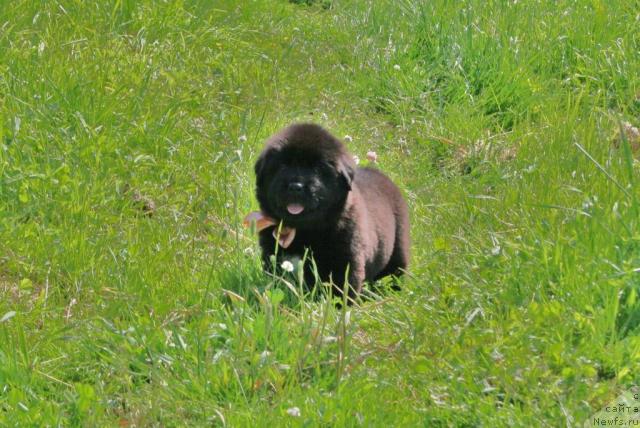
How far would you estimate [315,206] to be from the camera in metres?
5.75

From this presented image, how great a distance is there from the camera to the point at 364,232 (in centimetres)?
600

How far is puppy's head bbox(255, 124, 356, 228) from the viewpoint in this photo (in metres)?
5.70

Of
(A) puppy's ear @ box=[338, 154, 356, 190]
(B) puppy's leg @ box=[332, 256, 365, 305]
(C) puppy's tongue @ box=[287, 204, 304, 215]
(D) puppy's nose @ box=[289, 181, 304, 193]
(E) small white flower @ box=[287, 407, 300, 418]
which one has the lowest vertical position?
(B) puppy's leg @ box=[332, 256, 365, 305]

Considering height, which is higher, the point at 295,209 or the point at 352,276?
the point at 295,209

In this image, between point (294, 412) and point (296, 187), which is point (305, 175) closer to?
point (296, 187)

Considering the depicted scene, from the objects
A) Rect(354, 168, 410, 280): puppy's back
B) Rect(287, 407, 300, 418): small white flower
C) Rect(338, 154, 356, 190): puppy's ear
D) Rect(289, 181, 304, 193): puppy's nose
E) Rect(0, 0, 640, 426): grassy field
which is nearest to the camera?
Rect(287, 407, 300, 418): small white flower

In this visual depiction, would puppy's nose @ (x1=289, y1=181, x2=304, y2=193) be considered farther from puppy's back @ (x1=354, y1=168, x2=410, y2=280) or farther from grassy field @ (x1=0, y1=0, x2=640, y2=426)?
puppy's back @ (x1=354, y1=168, x2=410, y2=280)

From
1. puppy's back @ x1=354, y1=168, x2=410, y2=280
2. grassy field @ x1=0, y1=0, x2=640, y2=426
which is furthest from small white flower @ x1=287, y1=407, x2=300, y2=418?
puppy's back @ x1=354, y1=168, x2=410, y2=280

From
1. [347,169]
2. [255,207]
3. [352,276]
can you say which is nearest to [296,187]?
[347,169]

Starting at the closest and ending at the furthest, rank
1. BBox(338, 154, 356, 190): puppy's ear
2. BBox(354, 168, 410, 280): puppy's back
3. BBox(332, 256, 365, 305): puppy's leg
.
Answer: BBox(338, 154, 356, 190): puppy's ear < BBox(332, 256, 365, 305): puppy's leg < BBox(354, 168, 410, 280): puppy's back

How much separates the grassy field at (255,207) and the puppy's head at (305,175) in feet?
1.20

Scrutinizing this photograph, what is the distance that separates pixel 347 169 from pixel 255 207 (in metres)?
1.00

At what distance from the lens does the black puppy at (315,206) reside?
5727mm

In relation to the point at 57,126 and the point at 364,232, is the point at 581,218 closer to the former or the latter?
the point at 364,232
